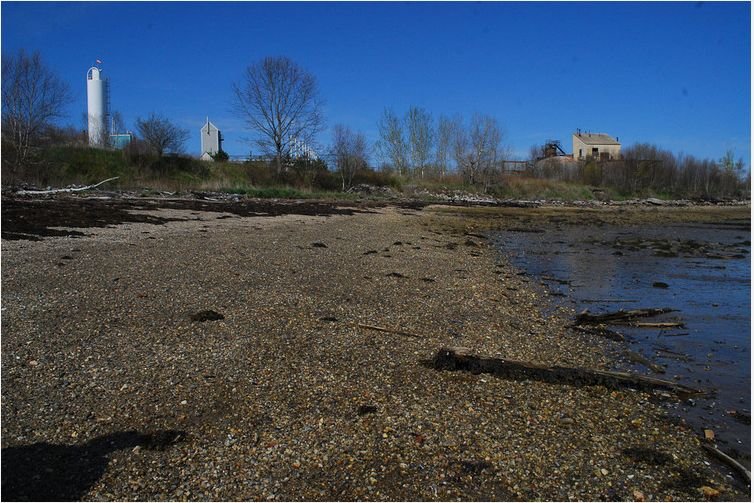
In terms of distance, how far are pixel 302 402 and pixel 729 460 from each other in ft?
9.80

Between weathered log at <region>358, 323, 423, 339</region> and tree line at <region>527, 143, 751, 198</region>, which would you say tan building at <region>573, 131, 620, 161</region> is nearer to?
tree line at <region>527, 143, 751, 198</region>

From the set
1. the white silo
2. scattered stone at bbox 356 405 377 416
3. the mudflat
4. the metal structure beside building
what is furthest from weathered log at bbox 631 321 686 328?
the white silo

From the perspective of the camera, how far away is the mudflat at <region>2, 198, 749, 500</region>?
319cm

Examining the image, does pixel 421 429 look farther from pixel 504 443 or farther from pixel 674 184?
pixel 674 184

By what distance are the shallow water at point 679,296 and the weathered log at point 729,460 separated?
12 centimetres

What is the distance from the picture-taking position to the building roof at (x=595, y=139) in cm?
8312

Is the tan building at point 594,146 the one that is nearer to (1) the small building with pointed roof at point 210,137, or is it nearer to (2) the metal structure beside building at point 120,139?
(1) the small building with pointed roof at point 210,137

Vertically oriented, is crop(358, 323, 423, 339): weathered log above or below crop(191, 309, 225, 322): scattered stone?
below

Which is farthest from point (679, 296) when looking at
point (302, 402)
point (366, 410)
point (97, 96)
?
point (97, 96)

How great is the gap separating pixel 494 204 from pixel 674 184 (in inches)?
1471

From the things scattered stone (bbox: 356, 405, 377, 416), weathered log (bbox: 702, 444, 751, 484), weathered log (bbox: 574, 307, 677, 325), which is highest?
weathered log (bbox: 574, 307, 677, 325)

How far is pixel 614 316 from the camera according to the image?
7.42 m

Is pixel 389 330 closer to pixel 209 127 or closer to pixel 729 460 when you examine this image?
pixel 729 460

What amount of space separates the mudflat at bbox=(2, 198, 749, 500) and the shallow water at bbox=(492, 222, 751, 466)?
501 millimetres
